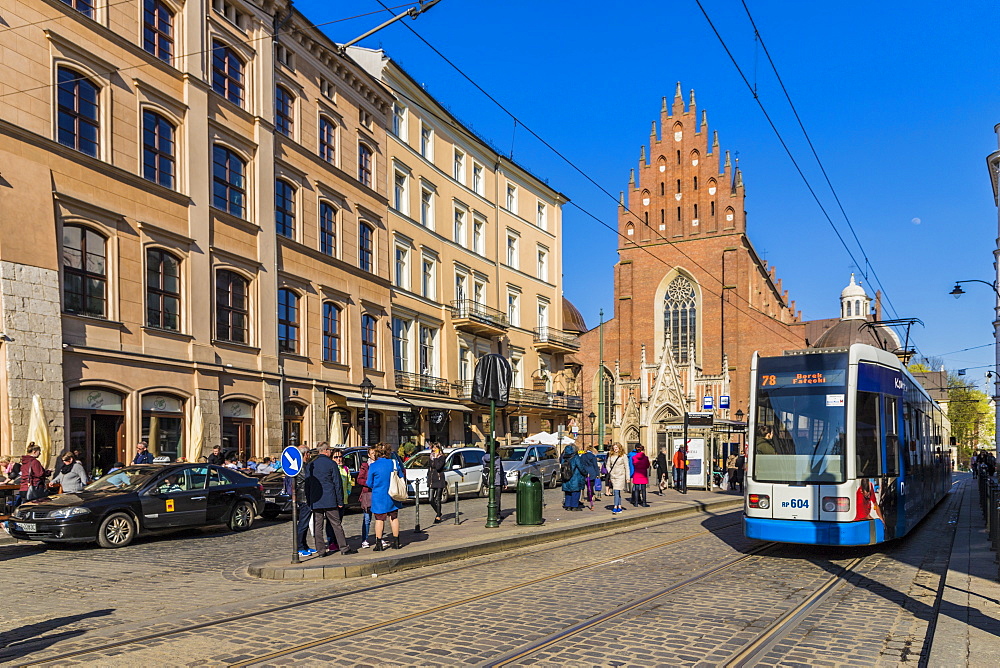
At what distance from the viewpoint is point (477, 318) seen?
3909cm

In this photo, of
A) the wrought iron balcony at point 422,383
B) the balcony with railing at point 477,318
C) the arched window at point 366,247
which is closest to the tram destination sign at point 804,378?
the arched window at point 366,247

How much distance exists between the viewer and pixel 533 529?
15.9 m

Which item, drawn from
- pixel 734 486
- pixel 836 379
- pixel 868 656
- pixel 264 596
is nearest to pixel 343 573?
pixel 264 596

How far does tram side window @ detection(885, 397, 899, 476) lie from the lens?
41.7ft

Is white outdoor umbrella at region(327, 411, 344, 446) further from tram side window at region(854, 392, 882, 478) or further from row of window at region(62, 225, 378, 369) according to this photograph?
tram side window at region(854, 392, 882, 478)

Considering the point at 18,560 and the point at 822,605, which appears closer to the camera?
the point at 822,605

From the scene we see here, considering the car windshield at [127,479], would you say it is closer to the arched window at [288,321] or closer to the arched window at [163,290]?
the arched window at [163,290]

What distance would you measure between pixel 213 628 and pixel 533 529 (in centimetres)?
863

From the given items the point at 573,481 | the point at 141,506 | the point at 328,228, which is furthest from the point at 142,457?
the point at 328,228

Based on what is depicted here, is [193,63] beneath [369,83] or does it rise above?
beneath

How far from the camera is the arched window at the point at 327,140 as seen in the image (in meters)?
30.6

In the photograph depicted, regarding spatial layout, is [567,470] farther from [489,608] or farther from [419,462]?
[489,608]

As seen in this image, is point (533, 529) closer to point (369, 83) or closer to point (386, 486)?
point (386, 486)

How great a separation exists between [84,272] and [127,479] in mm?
7139
